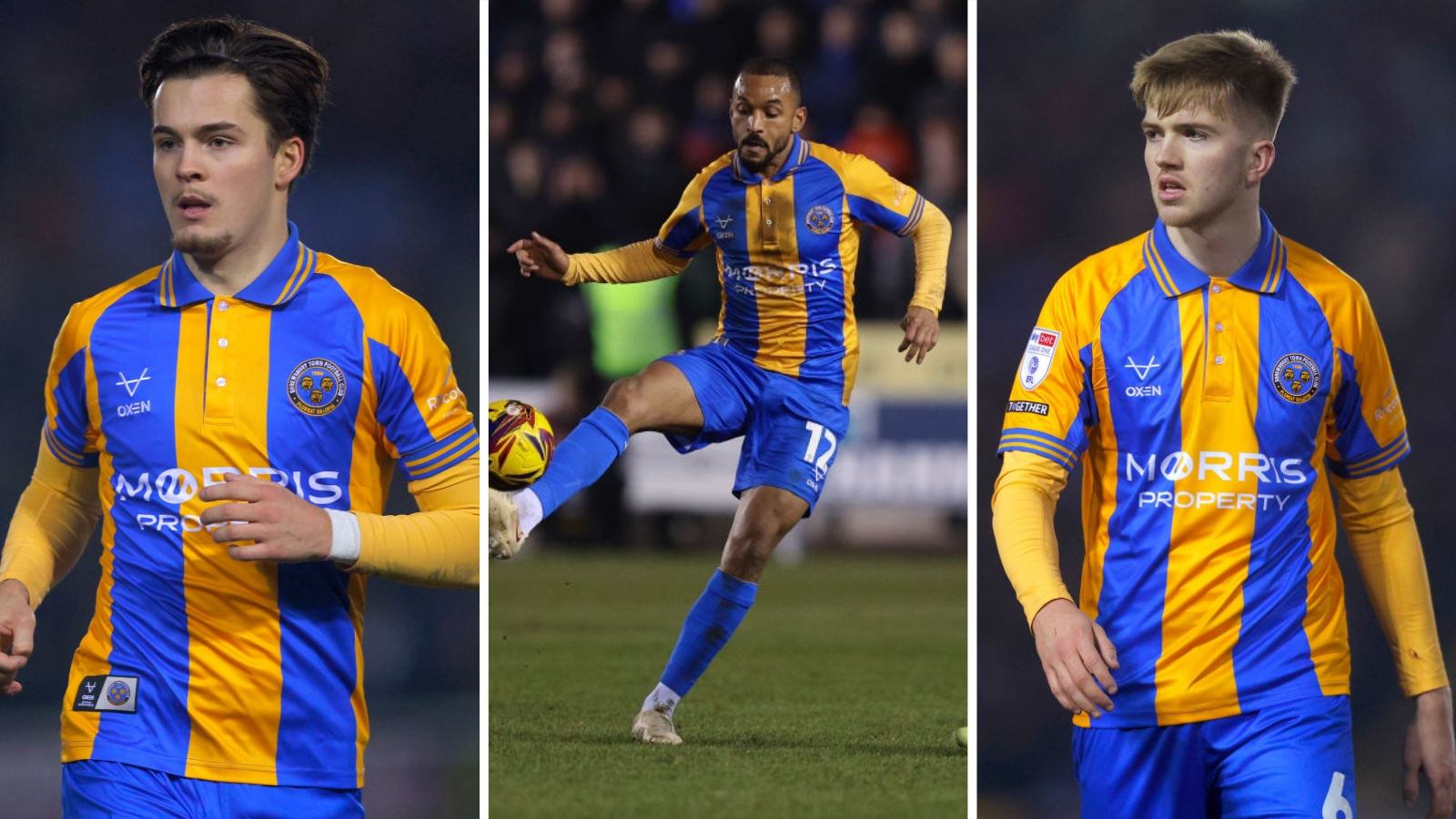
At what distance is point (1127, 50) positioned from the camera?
3.79 meters

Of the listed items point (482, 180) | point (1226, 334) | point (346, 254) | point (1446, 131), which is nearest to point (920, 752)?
point (1226, 334)

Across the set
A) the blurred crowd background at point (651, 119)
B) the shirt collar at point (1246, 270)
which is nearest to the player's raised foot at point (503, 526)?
the blurred crowd background at point (651, 119)

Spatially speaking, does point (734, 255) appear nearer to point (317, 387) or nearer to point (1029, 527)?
point (317, 387)

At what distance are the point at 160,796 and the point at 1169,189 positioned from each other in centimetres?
206

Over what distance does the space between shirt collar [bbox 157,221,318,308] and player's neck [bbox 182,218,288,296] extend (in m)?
0.01

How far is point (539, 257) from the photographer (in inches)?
143

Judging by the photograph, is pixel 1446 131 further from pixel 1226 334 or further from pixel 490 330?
pixel 490 330

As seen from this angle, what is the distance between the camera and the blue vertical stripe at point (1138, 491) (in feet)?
9.10

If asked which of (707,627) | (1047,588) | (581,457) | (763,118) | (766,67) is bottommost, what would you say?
(707,627)

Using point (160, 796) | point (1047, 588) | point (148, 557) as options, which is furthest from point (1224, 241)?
point (160, 796)

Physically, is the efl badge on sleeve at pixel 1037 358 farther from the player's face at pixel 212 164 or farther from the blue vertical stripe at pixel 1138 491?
the player's face at pixel 212 164

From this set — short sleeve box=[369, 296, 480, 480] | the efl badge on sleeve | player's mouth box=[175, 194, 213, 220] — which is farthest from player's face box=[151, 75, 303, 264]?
the efl badge on sleeve

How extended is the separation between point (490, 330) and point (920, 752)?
142 cm

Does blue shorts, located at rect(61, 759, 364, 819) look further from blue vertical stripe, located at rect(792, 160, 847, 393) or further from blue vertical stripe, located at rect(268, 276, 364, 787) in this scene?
blue vertical stripe, located at rect(792, 160, 847, 393)
